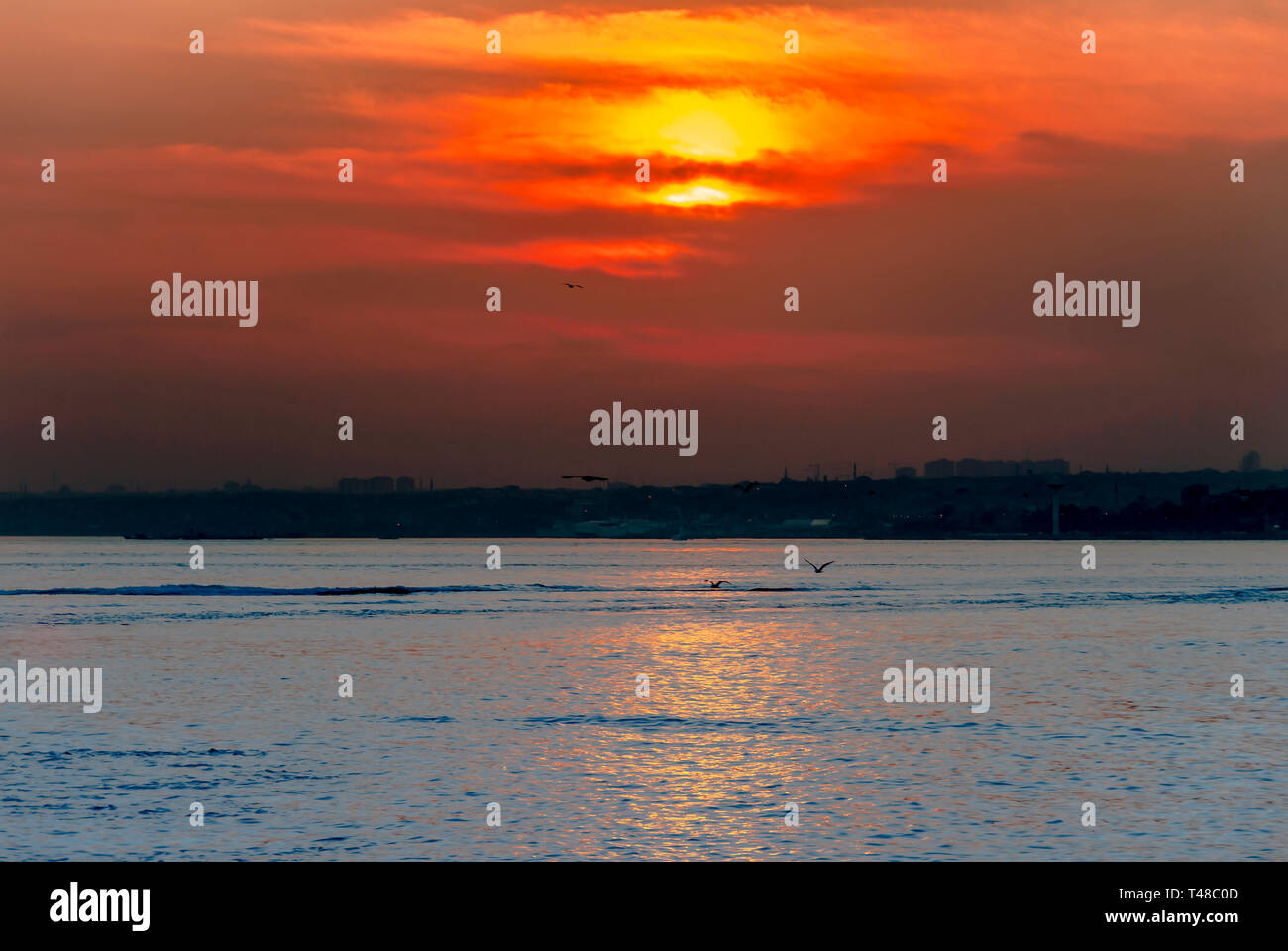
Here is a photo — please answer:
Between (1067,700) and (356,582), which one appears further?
(356,582)

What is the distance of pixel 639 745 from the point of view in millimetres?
36812

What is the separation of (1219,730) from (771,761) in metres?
14.5

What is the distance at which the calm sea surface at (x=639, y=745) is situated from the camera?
83.5 ft

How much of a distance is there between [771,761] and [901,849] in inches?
374

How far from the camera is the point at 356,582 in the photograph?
16262 cm

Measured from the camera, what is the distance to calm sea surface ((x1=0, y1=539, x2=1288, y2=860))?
1001 inches

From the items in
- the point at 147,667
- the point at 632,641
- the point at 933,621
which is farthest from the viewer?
the point at 933,621

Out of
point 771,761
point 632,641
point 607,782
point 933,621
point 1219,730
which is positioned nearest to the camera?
point 607,782

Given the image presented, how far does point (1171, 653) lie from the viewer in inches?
2660
